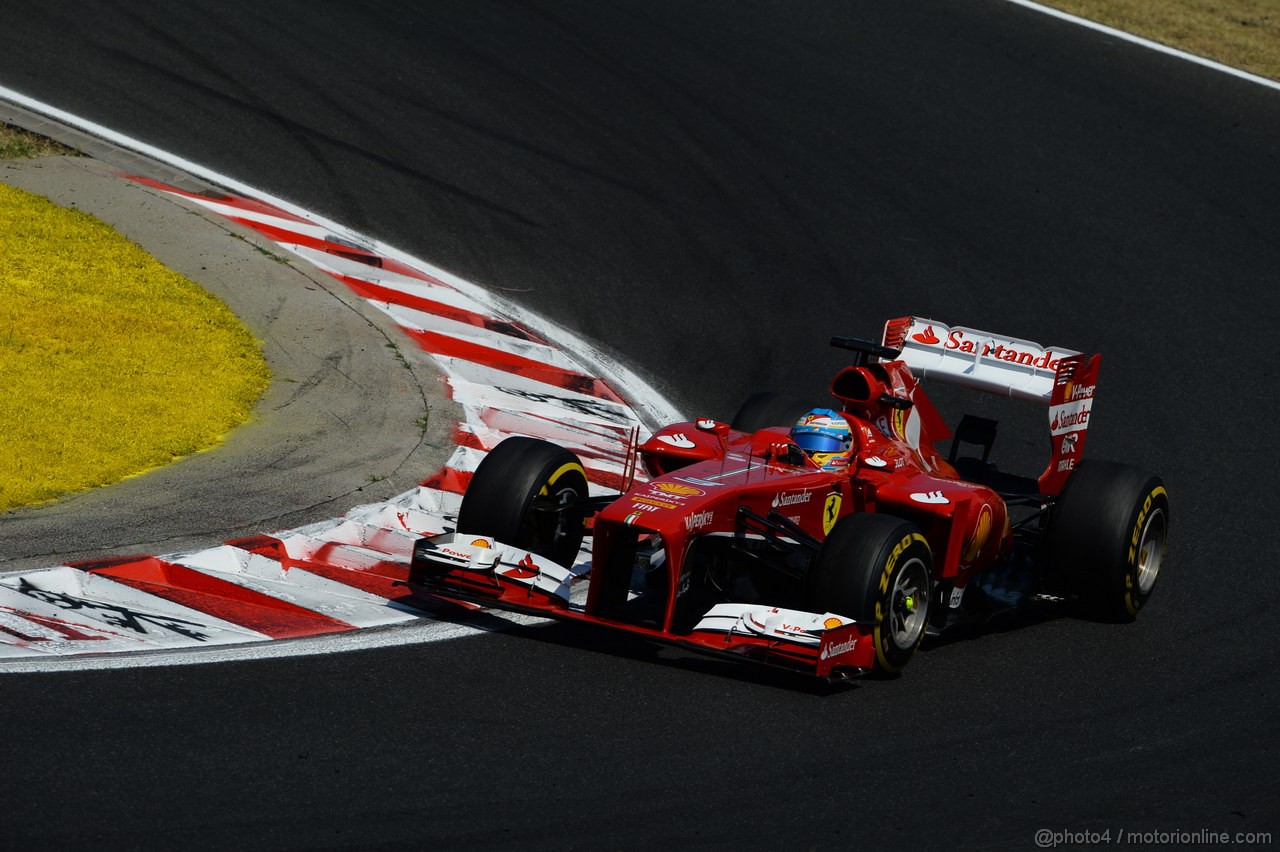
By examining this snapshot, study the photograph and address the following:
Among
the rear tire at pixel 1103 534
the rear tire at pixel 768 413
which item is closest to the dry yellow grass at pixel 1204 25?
the rear tire at pixel 768 413

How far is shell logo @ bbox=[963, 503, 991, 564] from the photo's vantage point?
7824mm

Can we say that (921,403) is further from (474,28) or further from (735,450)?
(474,28)

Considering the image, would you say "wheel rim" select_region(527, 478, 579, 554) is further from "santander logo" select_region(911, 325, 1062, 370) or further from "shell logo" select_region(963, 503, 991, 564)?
"santander logo" select_region(911, 325, 1062, 370)

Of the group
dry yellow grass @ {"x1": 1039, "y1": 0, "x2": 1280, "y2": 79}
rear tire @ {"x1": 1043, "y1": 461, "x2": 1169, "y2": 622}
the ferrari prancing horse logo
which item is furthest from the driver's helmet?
dry yellow grass @ {"x1": 1039, "y1": 0, "x2": 1280, "y2": 79}

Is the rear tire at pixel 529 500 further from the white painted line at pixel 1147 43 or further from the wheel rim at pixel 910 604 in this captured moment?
the white painted line at pixel 1147 43

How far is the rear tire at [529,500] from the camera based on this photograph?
7512 mm

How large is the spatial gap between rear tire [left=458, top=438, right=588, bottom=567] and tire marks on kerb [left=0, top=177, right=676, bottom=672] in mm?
417

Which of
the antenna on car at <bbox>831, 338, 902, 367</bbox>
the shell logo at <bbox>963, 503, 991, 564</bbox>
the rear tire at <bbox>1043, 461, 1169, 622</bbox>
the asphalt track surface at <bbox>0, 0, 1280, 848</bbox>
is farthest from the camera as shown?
the antenna on car at <bbox>831, 338, 902, 367</bbox>

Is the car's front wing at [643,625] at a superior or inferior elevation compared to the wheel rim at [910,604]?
inferior

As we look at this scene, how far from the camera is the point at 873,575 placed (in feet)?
22.6

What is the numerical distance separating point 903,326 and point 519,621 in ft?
10.5

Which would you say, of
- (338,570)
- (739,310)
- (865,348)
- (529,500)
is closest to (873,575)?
(529,500)

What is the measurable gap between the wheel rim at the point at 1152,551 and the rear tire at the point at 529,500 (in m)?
3.00

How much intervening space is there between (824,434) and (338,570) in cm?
242
